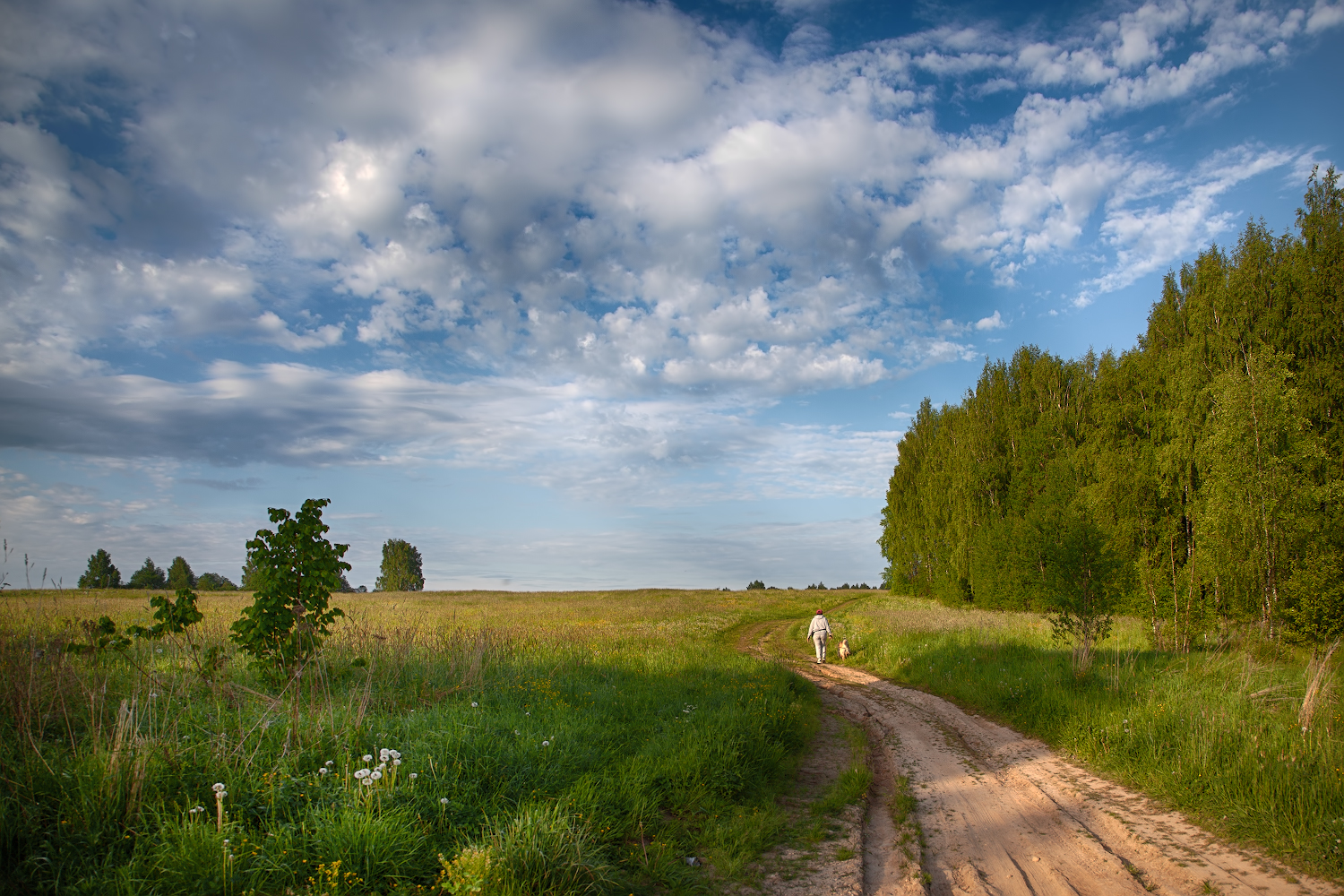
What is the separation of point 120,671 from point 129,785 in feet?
18.3

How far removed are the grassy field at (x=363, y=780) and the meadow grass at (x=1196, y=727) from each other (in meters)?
4.39

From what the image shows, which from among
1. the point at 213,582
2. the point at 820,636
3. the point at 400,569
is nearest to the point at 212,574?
the point at 213,582

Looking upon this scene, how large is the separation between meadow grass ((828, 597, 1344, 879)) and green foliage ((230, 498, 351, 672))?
11140 mm

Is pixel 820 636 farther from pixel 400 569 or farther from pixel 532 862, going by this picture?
pixel 400 569

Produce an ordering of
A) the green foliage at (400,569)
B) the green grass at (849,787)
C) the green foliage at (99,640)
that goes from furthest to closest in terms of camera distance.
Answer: the green foliage at (400,569), the green foliage at (99,640), the green grass at (849,787)

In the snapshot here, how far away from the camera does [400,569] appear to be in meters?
92.8

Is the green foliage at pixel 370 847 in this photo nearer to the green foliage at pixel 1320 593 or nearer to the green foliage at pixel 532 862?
the green foliage at pixel 532 862

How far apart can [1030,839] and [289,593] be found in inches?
384

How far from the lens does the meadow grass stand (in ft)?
20.5

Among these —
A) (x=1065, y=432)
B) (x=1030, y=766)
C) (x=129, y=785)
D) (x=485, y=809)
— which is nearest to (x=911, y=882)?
(x=485, y=809)

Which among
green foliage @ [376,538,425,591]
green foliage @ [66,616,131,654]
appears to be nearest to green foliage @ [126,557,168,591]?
green foliage @ [376,538,425,591]

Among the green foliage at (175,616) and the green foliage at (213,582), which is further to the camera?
the green foliage at (213,582)

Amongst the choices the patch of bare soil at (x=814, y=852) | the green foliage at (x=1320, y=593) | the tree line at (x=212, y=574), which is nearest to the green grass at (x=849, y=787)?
the patch of bare soil at (x=814, y=852)

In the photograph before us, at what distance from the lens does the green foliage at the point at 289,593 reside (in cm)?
866
